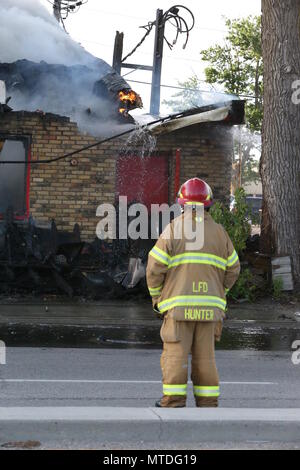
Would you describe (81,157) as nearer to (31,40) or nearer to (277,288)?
(31,40)

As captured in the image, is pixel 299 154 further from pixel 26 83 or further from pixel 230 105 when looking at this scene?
pixel 26 83

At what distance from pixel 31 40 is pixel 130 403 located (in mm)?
11817

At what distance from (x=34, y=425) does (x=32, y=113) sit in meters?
10.6

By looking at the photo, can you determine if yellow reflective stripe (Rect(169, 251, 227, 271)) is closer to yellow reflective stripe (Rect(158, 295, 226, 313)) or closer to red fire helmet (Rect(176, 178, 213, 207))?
yellow reflective stripe (Rect(158, 295, 226, 313))

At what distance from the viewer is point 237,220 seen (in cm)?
1410

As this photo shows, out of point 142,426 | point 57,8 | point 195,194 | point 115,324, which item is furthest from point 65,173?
point 142,426

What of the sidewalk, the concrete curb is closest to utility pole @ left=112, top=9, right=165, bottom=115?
the sidewalk

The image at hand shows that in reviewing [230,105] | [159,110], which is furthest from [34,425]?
[159,110]

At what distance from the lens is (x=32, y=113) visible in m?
15.2

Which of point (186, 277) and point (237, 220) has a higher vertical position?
point (237, 220)

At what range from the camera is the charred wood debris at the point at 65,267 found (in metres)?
13.9

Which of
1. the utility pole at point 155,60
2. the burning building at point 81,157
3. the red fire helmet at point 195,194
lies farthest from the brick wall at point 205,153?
the red fire helmet at point 195,194

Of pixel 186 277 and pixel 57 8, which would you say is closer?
pixel 186 277

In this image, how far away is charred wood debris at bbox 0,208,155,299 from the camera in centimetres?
1389
